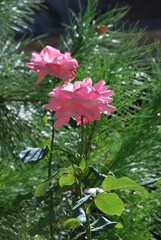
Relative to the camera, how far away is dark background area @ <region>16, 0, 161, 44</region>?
3.21 meters

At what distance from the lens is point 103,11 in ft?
11.3

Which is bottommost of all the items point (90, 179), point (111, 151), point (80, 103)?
point (111, 151)

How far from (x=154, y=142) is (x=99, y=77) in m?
0.15

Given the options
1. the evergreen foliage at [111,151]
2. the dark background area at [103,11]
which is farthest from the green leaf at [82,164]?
the dark background area at [103,11]

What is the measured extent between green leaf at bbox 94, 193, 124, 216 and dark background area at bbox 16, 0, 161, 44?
243cm

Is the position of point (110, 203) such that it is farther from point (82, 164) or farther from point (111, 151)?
point (111, 151)

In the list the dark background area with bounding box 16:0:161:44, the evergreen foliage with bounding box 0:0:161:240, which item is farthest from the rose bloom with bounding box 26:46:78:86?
the dark background area with bounding box 16:0:161:44

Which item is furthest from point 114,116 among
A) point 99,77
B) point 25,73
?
point 25,73

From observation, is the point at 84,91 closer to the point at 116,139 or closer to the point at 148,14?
the point at 116,139

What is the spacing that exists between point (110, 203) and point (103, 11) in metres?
2.89

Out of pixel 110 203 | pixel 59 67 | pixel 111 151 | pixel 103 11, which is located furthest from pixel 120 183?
pixel 103 11

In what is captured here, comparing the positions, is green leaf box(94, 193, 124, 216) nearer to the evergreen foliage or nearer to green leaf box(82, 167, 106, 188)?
green leaf box(82, 167, 106, 188)

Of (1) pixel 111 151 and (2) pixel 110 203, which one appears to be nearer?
(2) pixel 110 203

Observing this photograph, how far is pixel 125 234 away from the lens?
86 cm
